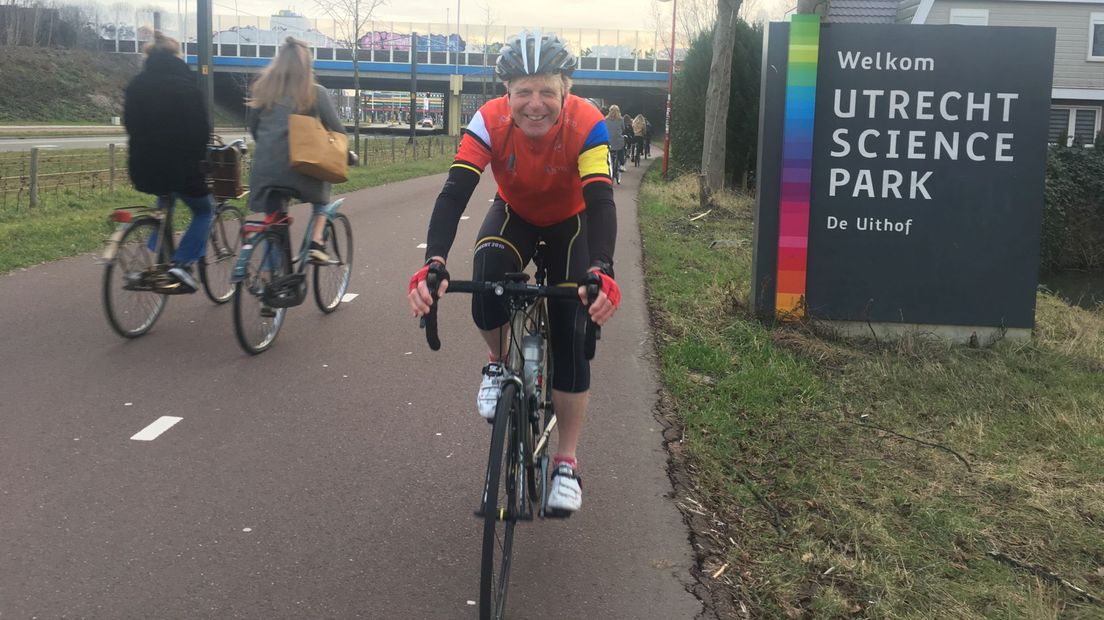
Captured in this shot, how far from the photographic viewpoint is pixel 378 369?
635 centimetres

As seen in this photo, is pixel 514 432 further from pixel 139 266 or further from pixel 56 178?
pixel 56 178

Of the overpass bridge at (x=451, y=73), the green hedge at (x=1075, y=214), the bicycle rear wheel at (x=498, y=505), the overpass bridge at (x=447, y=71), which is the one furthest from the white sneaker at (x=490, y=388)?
the overpass bridge at (x=447, y=71)

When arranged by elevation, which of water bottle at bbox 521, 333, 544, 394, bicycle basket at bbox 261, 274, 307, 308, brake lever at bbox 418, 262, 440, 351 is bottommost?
bicycle basket at bbox 261, 274, 307, 308

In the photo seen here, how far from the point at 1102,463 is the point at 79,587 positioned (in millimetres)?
4624

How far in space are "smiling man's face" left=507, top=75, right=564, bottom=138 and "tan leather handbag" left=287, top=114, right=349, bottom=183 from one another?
3.37m

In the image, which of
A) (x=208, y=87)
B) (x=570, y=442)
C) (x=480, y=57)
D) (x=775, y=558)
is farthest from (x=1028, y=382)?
(x=480, y=57)

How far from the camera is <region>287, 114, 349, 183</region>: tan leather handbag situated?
258 inches

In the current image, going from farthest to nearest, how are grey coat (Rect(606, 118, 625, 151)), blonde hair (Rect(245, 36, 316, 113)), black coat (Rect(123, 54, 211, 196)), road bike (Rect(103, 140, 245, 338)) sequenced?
1. grey coat (Rect(606, 118, 625, 151))
2. blonde hair (Rect(245, 36, 316, 113))
3. black coat (Rect(123, 54, 211, 196))
4. road bike (Rect(103, 140, 245, 338))

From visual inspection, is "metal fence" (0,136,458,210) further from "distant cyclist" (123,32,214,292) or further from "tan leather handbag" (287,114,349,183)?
"tan leather handbag" (287,114,349,183)

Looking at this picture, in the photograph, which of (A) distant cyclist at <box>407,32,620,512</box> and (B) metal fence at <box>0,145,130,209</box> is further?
(B) metal fence at <box>0,145,130,209</box>

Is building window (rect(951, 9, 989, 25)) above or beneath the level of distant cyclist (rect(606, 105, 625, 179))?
above

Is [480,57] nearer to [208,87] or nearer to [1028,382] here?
[208,87]

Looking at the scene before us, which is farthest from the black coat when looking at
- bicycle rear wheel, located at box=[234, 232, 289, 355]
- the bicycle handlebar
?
the bicycle handlebar

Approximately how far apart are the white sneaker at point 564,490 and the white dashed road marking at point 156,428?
2.22m
